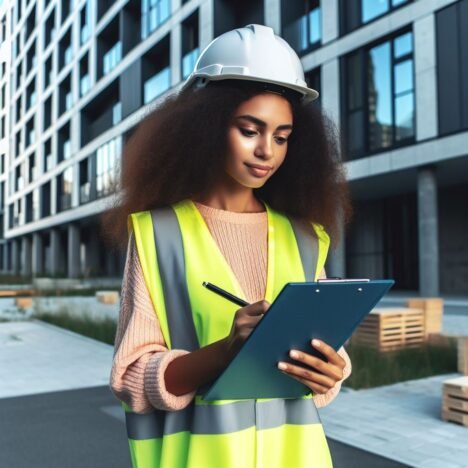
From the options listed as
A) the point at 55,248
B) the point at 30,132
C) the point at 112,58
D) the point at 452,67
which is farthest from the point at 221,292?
the point at 30,132

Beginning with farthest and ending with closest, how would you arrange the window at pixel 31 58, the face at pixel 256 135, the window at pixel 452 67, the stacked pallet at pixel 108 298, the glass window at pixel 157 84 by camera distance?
1. the window at pixel 31 58
2. the glass window at pixel 157 84
3. the stacked pallet at pixel 108 298
4. the window at pixel 452 67
5. the face at pixel 256 135

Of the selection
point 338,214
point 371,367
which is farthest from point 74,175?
point 338,214

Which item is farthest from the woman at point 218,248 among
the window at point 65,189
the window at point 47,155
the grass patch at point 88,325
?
the window at point 47,155

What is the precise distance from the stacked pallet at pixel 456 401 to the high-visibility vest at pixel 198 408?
4.00m

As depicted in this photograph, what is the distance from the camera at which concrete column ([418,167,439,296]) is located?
1470 centimetres

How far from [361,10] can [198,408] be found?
16874 mm

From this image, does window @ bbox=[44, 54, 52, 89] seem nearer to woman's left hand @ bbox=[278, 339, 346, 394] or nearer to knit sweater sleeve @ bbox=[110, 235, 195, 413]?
knit sweater sleeve @ bbox=[110, 235, 195, 413]

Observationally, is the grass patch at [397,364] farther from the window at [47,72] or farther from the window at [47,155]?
the window at [47,72]

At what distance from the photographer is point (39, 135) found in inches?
1715

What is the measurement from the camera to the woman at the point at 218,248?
119 cm

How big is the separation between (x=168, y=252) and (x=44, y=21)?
46.5m

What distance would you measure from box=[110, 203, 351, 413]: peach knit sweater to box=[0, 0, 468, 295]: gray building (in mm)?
497

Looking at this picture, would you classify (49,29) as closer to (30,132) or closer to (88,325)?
(30,132)

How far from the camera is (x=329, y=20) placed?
16.8m
